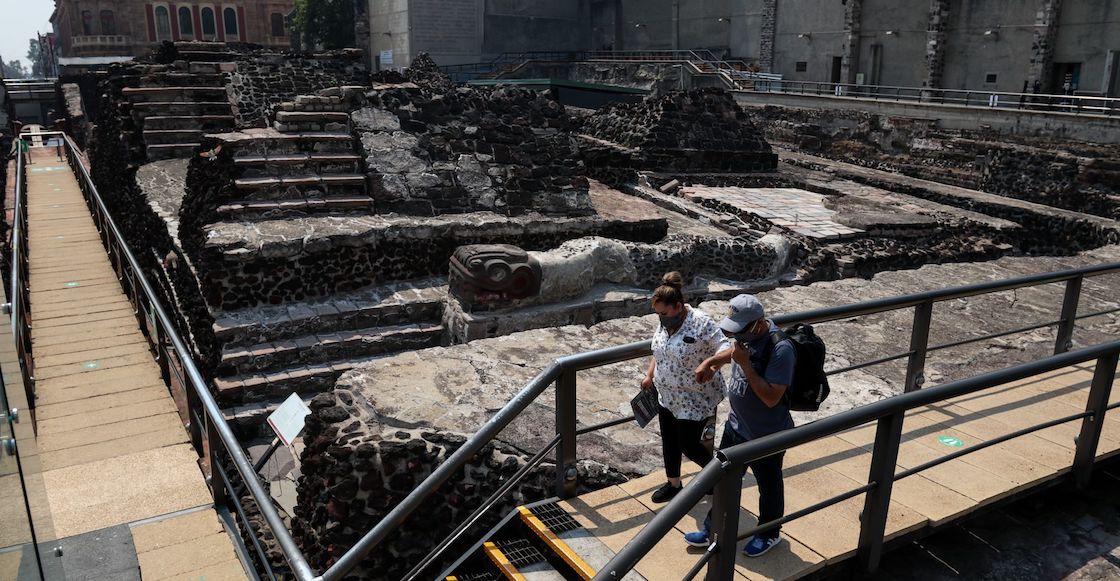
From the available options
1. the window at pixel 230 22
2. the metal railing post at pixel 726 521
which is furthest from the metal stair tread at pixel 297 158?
the window at pixel 230 22

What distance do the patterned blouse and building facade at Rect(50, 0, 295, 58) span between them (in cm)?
5065

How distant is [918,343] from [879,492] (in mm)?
1820

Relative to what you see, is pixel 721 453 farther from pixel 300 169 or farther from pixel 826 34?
pixel 826 34

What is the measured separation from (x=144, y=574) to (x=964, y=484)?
387 centimetres

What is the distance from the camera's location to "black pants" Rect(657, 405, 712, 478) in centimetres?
347

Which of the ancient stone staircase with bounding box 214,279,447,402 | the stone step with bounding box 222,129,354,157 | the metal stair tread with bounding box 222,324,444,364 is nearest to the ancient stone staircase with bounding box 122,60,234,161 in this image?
the stone step with bounding box 222,129,354,157

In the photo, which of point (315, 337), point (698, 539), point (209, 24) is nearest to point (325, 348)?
point (315, 337)

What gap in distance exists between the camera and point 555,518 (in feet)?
11.0

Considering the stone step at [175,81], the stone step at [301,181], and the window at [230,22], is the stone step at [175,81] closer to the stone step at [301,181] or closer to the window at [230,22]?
the stone step at [301,181]

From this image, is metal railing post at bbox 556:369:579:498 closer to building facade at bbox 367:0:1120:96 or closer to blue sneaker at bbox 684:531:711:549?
blue sneaker at bbox 684:531:711:549

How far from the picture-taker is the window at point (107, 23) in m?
46.4

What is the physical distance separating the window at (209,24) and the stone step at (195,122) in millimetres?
37402

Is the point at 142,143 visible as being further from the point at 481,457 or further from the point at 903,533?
the point at 903,533

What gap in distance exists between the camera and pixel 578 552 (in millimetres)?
3084
